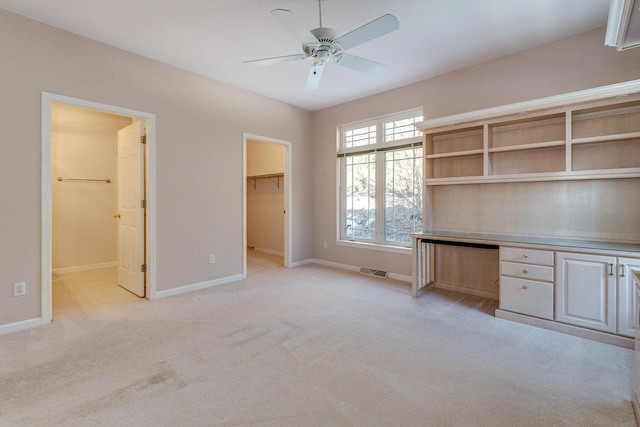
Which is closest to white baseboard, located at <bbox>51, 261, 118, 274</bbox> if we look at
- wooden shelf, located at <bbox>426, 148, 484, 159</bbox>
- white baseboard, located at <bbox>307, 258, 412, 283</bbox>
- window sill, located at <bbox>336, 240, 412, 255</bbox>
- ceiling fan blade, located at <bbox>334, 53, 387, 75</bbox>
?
white baseboard, located at <bbox>307, 258, 412, 283</bbox>

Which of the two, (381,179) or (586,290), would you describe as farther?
(381,179)

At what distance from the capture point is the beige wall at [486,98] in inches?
115

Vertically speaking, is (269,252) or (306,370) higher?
(269,252)

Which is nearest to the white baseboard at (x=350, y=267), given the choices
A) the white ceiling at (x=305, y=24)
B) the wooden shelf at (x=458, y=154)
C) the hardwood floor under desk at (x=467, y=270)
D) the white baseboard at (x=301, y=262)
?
the white baseboard at (x=301, y=262)

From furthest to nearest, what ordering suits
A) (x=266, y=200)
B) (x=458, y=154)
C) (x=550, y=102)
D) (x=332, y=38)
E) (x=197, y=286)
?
(x=266, y=200) < (x=197, y=286) < (x=458, y=154) < (x=550, y=102) < (x=332, y=38)

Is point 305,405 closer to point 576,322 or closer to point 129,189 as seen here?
point 576,322

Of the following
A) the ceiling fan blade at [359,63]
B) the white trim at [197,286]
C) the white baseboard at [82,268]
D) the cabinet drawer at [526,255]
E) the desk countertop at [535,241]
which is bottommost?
the white trim at [197,286]

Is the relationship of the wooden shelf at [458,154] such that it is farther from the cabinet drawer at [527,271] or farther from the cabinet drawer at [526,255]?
the cabinet drawer at [527,271]

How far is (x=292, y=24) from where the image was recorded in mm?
2100

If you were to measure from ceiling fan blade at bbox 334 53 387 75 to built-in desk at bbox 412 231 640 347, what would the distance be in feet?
6.52

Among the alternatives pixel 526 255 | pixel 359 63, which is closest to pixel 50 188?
pixel 359 63

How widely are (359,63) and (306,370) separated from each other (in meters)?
2.52

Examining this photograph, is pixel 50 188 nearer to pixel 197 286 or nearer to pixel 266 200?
pixel 197 286

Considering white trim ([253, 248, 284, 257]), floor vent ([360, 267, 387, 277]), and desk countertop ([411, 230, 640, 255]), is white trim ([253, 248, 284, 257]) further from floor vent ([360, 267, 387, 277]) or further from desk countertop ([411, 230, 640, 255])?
desk countertop ([411, 230, 640, 255])
